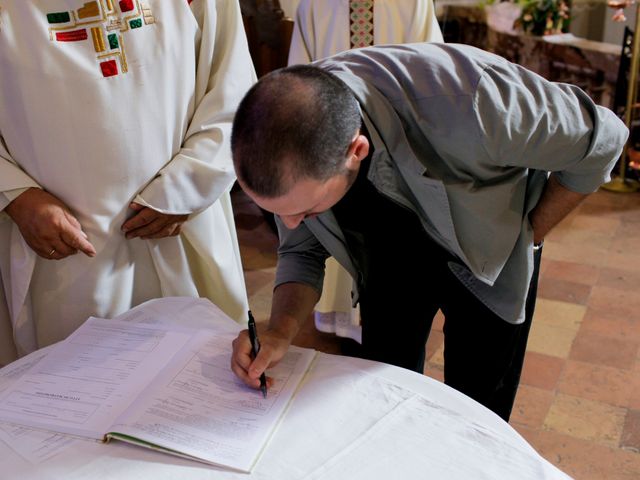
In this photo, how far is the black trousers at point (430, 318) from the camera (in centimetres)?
158

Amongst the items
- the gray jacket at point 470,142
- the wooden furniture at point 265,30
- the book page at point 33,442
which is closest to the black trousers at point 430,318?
the gray jacket at point 470,142

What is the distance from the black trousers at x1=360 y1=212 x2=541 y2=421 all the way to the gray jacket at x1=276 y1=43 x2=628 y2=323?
0.08m

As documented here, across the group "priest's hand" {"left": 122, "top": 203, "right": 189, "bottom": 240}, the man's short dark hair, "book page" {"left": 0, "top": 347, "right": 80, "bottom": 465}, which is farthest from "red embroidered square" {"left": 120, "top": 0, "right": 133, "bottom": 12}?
"book page" {"left": 0, "top": 347, "right": 80, "bottom": 465}

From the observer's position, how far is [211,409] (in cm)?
125

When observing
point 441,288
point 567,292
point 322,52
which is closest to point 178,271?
point 441,288

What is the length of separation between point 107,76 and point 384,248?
73cm

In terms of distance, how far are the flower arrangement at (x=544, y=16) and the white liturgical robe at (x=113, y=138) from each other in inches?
177

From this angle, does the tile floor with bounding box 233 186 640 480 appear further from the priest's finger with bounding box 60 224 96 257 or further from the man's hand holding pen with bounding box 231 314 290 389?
the priest's finger with bounding box 60 224 96 257

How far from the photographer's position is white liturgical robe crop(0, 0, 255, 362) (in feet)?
5.11

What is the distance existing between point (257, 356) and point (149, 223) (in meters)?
0.54

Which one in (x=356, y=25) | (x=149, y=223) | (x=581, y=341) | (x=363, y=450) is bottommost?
(x=581, y=341)

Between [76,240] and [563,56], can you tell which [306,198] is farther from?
[563,56]

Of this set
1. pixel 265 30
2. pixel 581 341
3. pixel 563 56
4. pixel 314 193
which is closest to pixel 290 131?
pixel 314 193

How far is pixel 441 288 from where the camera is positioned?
5.31 feet
